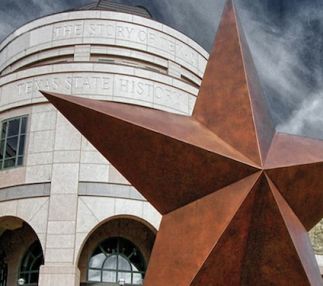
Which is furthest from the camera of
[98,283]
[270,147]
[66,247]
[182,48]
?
[182,48]

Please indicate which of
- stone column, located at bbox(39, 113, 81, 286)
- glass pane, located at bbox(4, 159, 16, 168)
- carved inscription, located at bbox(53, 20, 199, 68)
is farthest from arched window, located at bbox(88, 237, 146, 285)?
carved inscription, located at bbox(53, 20, 199, 68)

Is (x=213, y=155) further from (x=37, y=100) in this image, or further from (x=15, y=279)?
(x=15, y=279)

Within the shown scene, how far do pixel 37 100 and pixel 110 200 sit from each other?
5034mm

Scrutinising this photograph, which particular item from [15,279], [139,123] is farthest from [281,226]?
[15,279]

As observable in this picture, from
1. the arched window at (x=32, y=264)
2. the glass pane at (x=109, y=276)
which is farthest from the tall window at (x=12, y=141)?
the glass pane at (x=109, y=276)

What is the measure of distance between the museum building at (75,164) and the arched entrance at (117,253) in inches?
1.6

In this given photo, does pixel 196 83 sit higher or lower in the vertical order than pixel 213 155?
higher

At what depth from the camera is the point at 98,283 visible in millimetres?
21531

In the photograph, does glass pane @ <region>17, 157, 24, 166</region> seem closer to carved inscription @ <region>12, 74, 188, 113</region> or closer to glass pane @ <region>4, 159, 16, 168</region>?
glass pane @ <region>4, 159, 16, 168</region>

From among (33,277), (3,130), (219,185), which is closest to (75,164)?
(3,130)

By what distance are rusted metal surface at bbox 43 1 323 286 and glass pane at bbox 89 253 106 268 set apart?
1336cm

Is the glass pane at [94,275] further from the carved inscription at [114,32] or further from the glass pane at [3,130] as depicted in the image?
the carved inscription at [114,32]

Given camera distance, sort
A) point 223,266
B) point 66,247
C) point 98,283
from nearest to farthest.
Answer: point 223,266 < point 66,247 < point 98,283

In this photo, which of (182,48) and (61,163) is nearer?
(61,163)
